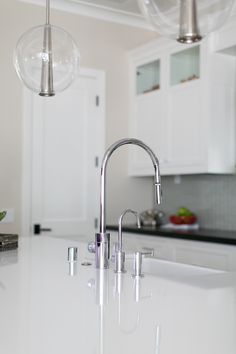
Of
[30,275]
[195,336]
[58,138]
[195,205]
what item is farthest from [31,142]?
[195,336]

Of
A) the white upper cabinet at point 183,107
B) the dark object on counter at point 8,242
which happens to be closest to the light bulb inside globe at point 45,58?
the dark object on counter at point 8,242

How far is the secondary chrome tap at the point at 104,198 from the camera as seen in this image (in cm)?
176

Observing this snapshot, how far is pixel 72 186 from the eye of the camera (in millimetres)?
4602

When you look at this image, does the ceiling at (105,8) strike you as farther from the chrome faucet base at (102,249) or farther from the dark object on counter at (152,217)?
the chrome faucet base at (102,249)

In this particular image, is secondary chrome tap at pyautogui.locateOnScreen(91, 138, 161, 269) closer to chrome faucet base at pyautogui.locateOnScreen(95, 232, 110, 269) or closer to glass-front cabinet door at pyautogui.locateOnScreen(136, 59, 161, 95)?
chrome faucet base at pyautogui.locateOnScreen(95, 232, 110, 269)

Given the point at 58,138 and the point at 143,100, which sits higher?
the point at 143,100

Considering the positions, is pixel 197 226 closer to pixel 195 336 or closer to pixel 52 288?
pixel 52 288

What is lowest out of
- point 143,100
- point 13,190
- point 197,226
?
point 197,226

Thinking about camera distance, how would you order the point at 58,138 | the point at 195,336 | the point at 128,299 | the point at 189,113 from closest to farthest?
1. the point at 195,336
2. the point at 128,299
3. the point at 189,113
4. the point at 58,138

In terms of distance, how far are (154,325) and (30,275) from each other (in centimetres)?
76

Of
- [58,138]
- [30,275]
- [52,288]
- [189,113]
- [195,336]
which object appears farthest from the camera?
[58,138]

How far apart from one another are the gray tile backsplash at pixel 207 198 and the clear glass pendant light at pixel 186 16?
2.97m

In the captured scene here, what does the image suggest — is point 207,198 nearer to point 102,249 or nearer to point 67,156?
point 67,156

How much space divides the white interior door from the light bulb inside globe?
2106mm
